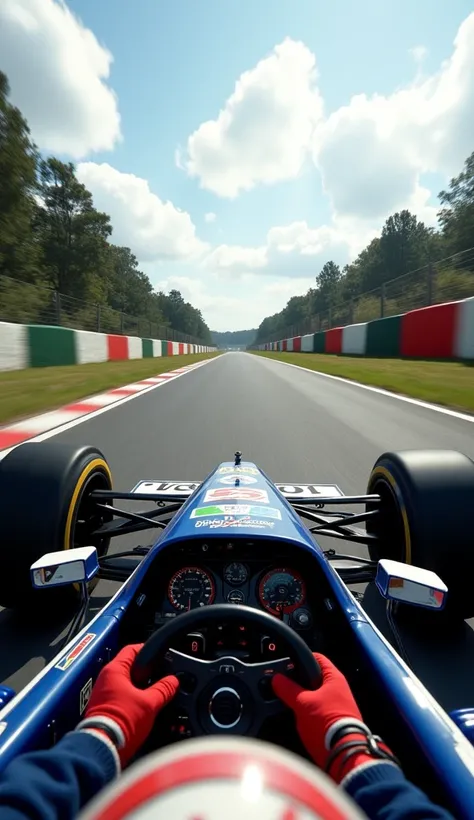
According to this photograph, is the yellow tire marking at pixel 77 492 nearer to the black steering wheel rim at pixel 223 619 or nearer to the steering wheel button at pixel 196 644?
the steering wheel button at pixel 196 644

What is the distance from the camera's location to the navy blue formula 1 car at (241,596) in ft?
3.63

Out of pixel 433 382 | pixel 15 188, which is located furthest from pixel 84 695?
pixel 15 188

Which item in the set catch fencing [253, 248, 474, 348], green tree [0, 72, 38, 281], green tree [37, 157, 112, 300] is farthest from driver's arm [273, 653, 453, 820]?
green tree [37, 157, 112, 300]

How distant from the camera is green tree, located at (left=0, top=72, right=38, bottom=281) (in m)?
29.3

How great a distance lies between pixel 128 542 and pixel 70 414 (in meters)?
4.70

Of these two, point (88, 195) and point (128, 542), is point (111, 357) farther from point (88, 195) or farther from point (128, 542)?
point (88, 195)

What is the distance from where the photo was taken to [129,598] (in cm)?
151

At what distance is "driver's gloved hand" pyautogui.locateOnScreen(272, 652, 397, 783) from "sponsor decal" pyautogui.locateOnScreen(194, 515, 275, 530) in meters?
0.52

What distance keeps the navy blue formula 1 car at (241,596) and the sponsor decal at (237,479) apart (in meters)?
0.02

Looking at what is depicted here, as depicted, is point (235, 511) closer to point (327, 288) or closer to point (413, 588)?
point (413, 588)

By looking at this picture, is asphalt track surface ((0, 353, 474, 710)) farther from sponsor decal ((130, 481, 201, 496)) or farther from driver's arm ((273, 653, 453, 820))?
driver's arm ((273, 653, 453, 820))

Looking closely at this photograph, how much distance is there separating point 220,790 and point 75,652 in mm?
857

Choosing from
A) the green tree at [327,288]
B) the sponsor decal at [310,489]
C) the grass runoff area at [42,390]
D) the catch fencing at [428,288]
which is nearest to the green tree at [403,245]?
the green tree at [327,288]

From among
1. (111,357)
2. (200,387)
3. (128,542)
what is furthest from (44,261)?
(128,542)
